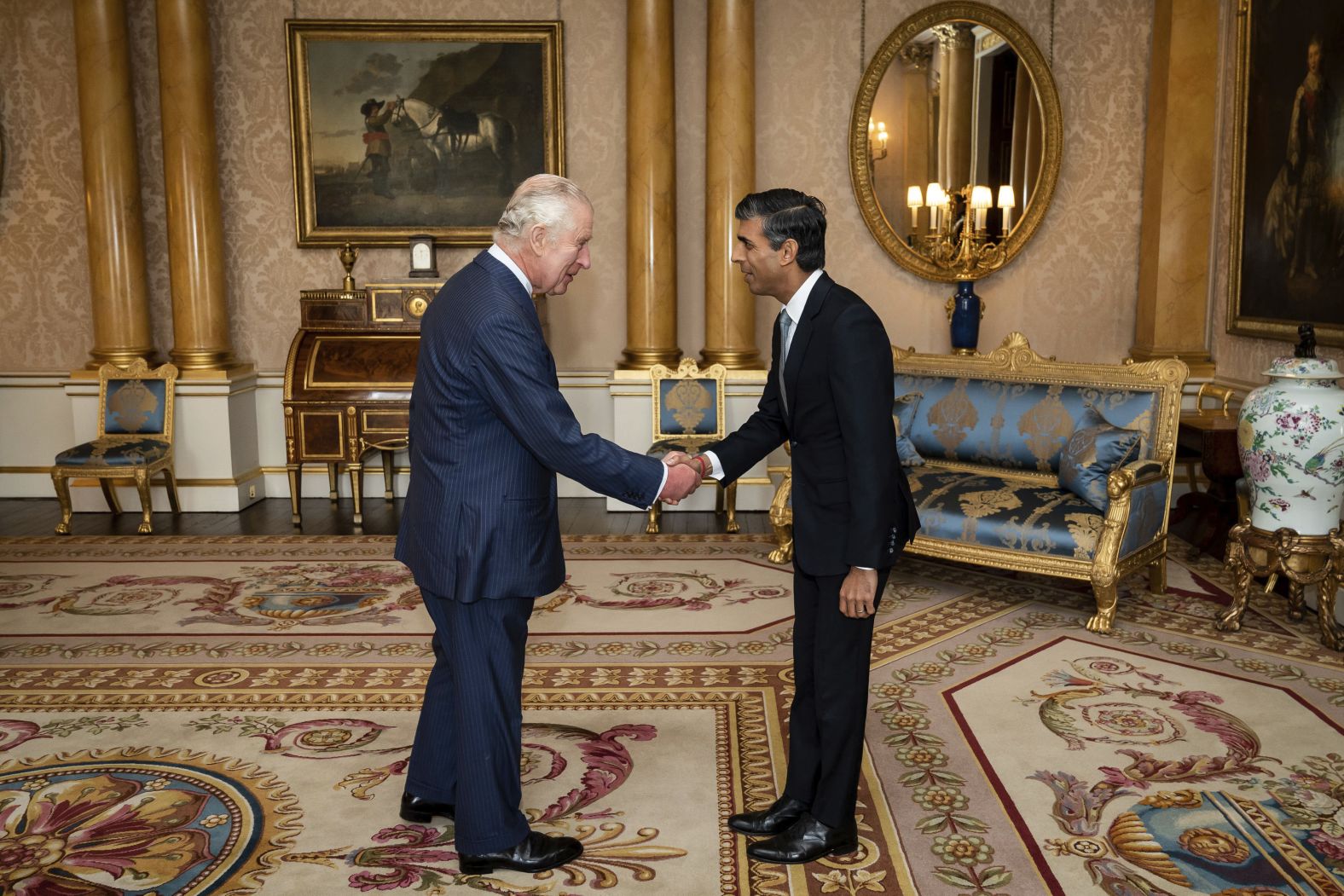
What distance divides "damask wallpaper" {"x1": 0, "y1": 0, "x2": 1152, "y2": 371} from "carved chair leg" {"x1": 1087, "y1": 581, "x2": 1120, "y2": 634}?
10.7ft

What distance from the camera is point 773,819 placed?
2.99 m

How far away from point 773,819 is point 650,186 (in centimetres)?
497

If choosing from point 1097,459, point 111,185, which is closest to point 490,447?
point 1097,459

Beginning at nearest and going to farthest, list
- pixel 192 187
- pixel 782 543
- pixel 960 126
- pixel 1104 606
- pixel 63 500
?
pixel 1104 606 < pixel 782 543 < pixel 63 500 < pixel 192 187 < pixel 960 126

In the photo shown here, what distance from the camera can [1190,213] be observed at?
23.2 ft

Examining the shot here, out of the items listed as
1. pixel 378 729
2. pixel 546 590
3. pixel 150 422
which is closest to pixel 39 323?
pixel 150 422

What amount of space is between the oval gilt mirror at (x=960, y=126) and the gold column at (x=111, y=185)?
4740mm

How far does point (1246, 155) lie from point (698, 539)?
3.82 m

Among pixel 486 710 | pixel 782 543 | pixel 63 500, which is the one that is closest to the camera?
pixel 486 710

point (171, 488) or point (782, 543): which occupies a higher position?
point (171, 488)

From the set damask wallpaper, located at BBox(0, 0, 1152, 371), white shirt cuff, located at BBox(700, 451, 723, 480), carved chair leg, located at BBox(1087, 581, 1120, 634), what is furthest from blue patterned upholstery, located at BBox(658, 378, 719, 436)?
white shirt cuff, located at BBox(700, 451, 723, 480)

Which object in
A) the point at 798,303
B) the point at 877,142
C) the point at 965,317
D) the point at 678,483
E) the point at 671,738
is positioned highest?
the point at 877,142

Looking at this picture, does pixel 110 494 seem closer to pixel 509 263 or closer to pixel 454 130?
pixel 454 130

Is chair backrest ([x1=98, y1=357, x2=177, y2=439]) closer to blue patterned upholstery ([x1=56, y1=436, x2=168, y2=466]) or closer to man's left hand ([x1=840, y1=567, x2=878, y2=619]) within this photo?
blue patterned upholstery ([x1=56, y1=436, x2=168, y2=466])
